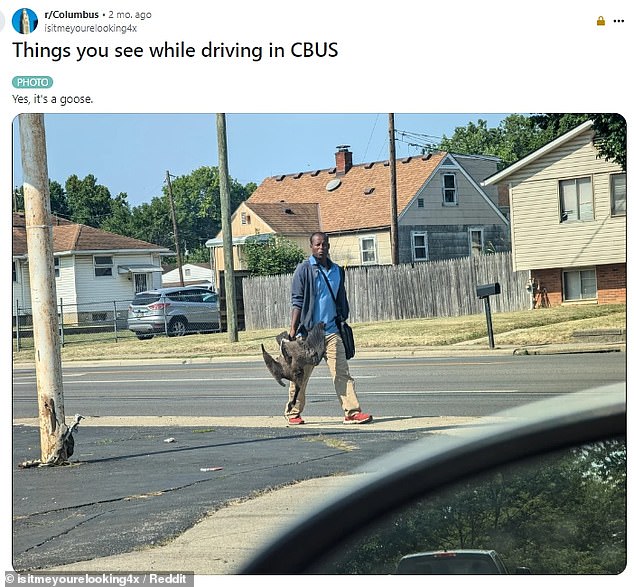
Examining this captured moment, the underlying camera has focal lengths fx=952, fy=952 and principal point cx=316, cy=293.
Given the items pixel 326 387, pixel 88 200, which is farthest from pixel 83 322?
pixel 326 387

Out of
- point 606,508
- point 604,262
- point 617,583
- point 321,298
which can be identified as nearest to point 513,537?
point 606,508

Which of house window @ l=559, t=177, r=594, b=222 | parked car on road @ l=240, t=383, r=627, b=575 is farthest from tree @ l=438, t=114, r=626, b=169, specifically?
parked car on road @ l=240, t=383, r=627, b=575

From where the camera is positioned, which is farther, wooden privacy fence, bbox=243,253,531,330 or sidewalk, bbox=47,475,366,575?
wooden privacy fence, bbox=243,253,531,330

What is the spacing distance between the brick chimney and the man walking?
1.13 m

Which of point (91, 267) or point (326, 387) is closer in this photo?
point (91, 267)

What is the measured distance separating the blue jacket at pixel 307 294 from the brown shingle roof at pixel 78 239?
4.10 feet

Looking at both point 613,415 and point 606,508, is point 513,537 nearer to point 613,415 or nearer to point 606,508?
point 606,508

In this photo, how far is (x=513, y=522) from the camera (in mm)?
1395

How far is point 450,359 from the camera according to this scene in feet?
35.6

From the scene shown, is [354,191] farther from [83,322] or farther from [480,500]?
[480,500]

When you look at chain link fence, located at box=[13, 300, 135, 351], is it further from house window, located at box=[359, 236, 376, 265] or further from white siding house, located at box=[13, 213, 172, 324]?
house window, located at box=[359, 236, 376, 265]

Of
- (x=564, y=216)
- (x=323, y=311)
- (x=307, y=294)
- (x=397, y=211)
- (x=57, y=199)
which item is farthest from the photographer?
(x=323, y=311)

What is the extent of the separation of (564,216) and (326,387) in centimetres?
271

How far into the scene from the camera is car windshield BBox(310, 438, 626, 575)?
1.16 meters
